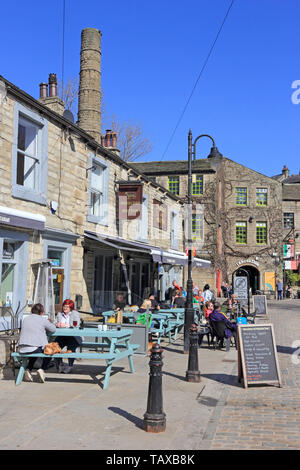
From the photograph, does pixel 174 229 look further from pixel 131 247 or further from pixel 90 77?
pixel 131 247

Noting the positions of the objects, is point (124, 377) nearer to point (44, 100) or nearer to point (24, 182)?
point (24, 182)

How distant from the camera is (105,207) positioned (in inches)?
610

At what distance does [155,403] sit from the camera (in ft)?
16.9

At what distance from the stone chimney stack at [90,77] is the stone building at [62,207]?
301cm

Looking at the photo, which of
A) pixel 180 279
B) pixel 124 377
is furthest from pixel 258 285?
pixel 124 377

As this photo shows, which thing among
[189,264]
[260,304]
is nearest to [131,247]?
[189,264]

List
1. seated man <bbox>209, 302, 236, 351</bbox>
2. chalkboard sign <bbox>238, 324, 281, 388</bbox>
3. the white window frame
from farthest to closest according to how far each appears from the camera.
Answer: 1. the white window frame
2. seated man <bbox>209, 302, 236, 351</bbox>
3. chalkboard sign <bbox>238, 324, 281, 388</bbox>

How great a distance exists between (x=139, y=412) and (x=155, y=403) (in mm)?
802

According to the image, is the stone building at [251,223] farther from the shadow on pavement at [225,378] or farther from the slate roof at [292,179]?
the shadow on pavement at [225,378]

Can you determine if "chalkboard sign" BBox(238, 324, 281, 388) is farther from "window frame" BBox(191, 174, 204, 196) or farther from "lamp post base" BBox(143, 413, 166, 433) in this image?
"window frame" BBox(191, 174, 204, 196)

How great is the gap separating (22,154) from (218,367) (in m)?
6.51

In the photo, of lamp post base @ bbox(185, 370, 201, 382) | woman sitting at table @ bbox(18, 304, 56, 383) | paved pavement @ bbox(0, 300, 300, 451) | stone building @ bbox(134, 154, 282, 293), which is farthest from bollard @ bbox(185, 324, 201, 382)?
stone building @ bbox(134, 154, 282, 293)

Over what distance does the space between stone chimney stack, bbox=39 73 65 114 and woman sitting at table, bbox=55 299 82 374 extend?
253 inches

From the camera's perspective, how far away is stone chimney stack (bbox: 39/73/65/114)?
13.3 meters
